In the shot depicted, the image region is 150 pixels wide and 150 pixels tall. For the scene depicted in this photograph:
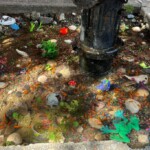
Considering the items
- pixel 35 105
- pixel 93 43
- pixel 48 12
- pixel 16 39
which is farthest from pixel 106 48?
pixel 48 12

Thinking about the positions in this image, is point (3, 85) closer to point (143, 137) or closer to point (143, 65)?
point (143, 137)

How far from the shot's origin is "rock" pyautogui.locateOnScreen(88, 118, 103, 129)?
1962mm

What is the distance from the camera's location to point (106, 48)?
2.12 meters

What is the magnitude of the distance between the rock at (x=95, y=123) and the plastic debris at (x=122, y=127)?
42mm

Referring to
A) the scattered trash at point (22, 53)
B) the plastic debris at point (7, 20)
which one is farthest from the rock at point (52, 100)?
the plastic debris at point (7, 20)

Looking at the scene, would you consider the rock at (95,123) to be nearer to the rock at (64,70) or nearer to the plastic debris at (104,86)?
the plastic debris at (104,86)

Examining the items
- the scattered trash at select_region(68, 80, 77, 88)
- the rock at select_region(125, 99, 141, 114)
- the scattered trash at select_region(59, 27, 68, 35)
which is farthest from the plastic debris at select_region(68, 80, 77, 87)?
the scattered trash at select_region(59, 27, 68, 35)

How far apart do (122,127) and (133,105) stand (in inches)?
11.0

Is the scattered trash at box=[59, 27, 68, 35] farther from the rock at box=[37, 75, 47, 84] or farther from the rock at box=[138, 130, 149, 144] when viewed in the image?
the rock at box=[138, 130, 149, 144]

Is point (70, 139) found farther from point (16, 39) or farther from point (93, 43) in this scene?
point (16, 39)

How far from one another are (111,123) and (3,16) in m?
2.14

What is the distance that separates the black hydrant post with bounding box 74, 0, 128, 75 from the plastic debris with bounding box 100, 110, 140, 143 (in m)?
0.52

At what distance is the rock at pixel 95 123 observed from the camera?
6.44ft

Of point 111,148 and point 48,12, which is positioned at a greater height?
point 48,12
